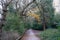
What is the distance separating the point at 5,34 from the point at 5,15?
4.45 ft

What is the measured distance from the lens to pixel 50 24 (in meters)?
20.1

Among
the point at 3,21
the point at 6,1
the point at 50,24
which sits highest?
the point at 6,1

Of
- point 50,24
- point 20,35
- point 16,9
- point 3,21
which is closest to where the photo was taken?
point 3,21

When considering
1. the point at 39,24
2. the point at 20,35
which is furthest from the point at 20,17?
the point at 39,24

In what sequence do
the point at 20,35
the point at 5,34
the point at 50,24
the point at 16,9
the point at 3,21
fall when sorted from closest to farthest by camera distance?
1. the point at 3,21
2. the point at 5,34
3. the point at 16,9
4. the point at 20,35
5. the point at 50,24

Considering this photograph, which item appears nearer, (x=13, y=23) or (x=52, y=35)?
(x=52, y=35)

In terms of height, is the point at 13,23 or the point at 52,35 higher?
the point at 13,23

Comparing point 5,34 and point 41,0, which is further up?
point 41,0

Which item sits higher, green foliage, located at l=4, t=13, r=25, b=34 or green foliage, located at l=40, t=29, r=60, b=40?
green foliage, located at l=4, t=13, r=25, b=34

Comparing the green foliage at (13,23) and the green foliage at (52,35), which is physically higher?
the green foliage at (13,23)

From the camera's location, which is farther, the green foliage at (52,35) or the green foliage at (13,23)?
the green foliage at (13,23)

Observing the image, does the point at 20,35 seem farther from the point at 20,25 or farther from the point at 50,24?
the point at 50,24

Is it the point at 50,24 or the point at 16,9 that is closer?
the point at 16,9

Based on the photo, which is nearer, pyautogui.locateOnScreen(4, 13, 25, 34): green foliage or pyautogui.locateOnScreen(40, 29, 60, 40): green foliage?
pyautogui.locateOnScreen(40, 29, 60, 40): green foliage
